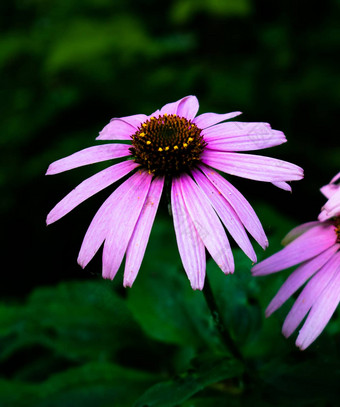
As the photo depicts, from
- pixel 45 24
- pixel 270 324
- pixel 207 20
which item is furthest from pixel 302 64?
pixel 270 324

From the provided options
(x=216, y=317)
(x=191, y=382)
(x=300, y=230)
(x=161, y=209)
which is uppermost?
(x=161, y=209)

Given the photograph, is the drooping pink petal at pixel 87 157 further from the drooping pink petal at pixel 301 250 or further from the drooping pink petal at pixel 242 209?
the drooping pink petal at pixel 301 250

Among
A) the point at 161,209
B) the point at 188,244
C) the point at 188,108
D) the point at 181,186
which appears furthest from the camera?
the point at 161,209

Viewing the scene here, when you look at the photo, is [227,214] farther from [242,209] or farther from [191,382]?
[191,382]

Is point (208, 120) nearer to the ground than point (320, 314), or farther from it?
farther from it

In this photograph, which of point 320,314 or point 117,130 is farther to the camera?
point 117,130

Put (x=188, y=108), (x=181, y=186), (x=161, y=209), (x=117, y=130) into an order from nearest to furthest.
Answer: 1. (x=181, y=186)
2. (x=117, y=130)
3. (x=188, y=108)
4. (x=161, y=209)

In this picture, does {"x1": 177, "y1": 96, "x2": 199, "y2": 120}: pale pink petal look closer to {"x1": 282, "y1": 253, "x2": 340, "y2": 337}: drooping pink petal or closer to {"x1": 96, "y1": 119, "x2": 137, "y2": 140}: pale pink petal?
{"x1": 96, "y1": 119, "x2": 137, "y2": 140}: pale pink petal

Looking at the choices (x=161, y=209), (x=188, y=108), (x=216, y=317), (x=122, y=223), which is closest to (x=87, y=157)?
(x=122, y=223)
